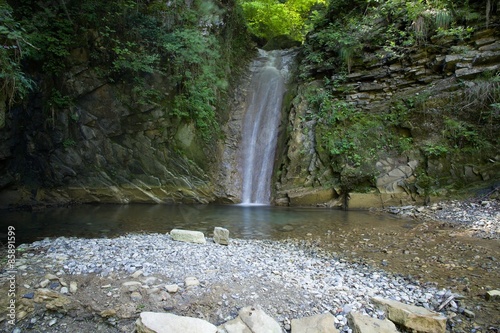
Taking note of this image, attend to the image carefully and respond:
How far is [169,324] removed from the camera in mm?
2596

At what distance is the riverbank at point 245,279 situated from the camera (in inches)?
118

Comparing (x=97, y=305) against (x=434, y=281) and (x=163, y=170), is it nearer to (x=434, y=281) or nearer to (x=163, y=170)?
(x=434, y=281)

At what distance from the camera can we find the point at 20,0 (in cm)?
879

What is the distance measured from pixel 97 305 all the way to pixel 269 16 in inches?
730

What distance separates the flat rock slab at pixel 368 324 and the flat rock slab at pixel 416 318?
0.38ft

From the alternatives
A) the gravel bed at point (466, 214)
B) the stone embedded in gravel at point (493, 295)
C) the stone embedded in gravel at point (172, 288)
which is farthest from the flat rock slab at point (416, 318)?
the gravel bed at point (466, 214)

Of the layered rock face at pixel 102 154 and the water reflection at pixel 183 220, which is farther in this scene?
the layered rock face at pixel 102 154

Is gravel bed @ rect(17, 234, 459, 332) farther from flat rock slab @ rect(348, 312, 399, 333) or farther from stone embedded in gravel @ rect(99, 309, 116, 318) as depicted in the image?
stone embedded in gravel @ rect(99, 309, 116, 318)

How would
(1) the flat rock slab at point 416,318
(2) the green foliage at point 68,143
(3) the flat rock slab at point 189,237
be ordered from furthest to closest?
(2) the green foliage at point 68,143, (3) the flat rock slab at point 189,237, (1) the flat rock slab at point 416,318

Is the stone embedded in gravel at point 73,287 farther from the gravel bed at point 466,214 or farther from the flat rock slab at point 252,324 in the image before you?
the gravel bed at point 466,214

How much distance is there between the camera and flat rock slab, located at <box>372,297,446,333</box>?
9.19 feet

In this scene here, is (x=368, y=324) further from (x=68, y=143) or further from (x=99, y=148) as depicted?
(x=68, y=143)

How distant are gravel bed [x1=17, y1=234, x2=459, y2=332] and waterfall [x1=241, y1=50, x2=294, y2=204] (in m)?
6.24

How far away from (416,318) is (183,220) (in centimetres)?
645
